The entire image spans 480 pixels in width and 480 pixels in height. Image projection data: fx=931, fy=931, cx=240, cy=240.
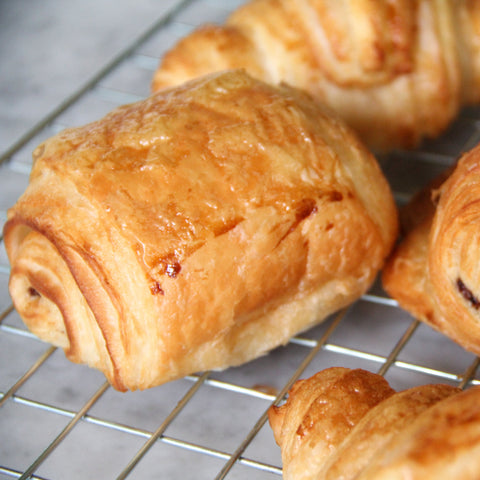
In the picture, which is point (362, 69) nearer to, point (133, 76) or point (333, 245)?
point (333, 245)

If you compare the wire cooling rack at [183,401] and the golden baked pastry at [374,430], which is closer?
the golden baked pastry at [374,430]

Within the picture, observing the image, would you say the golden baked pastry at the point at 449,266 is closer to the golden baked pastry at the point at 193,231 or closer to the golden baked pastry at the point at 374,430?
the golden baked pastry at the point at 193,231

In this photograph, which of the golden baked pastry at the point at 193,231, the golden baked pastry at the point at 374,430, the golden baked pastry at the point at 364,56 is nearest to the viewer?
the golden baked pastry at the point at 374,430

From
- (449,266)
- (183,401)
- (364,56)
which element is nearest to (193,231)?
(183,401)

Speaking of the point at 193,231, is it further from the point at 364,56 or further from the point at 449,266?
the point at 364,56

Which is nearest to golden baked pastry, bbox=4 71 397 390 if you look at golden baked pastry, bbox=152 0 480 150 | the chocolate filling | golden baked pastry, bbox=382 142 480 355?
golden baked pastry, bbox=382 142 480 355

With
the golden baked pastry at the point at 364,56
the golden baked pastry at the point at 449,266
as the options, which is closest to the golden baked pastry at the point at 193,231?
the golden baked pastry at the point at 449,266

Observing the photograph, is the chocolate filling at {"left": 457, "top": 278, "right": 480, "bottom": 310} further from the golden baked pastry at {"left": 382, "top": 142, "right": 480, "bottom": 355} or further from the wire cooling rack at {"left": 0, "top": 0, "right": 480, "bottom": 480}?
the wire cooling rack at {"left": 0, "top": 0, "right": 480, "bottom": 480}
